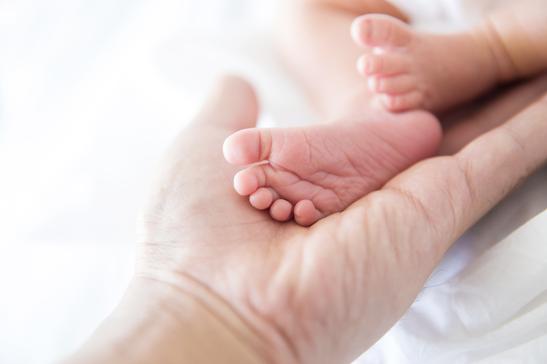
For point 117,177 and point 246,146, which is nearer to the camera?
point 246,146

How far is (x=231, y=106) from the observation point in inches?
34.7

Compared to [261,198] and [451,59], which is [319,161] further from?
[451,59]

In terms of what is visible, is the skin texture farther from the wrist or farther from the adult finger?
the wrist

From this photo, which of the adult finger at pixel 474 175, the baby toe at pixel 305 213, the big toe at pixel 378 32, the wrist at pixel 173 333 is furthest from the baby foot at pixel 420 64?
the wrist at pixel 173 333

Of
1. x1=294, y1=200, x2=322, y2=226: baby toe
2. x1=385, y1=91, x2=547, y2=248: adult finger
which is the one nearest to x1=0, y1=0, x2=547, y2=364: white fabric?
x1=385, y1=91, x2=547, y2=248: adult finger

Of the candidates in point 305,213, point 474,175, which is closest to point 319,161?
point 305,213

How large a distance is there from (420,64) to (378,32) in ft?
0.33

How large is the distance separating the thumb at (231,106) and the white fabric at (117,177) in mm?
118

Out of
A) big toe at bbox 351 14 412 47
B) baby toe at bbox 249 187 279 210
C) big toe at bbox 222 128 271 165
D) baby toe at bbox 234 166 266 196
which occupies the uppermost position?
big toe at bbox 351 14 412 47

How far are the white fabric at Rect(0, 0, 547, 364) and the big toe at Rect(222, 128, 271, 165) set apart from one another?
280mm

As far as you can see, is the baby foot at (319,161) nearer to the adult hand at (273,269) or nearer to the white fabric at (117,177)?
the adult hand at (273,269)

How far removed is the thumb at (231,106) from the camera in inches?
33.1

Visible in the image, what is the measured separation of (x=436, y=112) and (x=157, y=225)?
501 mm

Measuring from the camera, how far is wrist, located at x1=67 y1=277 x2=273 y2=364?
527mm
